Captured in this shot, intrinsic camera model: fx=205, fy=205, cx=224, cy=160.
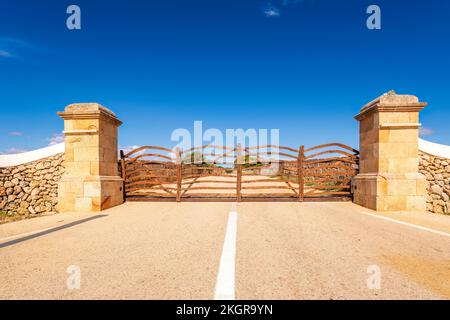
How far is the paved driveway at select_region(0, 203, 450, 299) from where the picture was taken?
1.86 meters

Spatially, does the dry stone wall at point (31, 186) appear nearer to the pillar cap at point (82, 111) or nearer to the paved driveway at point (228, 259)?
the pillar cap at point (82, 111)

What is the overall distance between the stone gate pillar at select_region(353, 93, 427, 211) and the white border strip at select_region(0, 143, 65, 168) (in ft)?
37.2

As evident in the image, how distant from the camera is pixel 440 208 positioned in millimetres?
6211

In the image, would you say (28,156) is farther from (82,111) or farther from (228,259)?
(228,259)

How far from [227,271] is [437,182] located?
7.77 m

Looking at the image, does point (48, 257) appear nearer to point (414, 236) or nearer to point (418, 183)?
point (414, 236)

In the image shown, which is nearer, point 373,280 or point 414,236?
point 373,280

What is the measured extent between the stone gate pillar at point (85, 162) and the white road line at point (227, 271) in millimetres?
4546

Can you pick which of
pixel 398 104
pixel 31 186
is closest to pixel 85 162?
pixel 31 186

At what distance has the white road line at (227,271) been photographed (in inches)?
70.1

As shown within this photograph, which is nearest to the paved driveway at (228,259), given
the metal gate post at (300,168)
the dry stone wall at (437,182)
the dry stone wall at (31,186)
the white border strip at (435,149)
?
the dry stone wall at (437,182)
